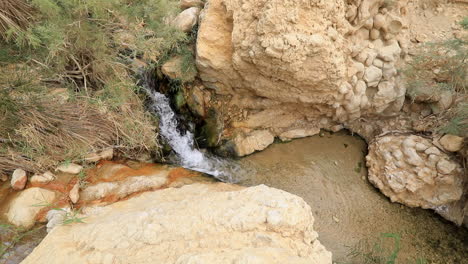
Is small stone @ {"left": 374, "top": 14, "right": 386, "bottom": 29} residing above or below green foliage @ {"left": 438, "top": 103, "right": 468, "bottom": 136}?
above

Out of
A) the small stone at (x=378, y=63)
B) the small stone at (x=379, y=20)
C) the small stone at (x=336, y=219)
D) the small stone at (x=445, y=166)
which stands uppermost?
the small stone at (x=379, y=20)

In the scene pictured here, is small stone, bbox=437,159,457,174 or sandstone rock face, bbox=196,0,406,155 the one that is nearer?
sandstone rock face, bbox=196,0,406,155

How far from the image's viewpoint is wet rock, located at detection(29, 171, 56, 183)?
109 inches

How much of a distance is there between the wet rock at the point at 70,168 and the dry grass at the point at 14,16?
1.35 meters

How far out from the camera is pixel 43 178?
9.15ft

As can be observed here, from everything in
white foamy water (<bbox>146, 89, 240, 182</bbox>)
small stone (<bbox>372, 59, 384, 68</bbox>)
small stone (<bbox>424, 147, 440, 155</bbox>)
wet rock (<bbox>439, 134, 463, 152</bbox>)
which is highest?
small stone (<bbox>372, 59, 384, 68</bbox>)

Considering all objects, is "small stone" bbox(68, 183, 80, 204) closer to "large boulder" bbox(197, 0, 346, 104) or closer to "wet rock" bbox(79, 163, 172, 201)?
"wet rock" bbox(79, 163, 172, 201)

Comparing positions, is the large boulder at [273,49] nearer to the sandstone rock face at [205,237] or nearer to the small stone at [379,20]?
the small stone at [379,20]

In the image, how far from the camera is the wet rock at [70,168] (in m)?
2.92

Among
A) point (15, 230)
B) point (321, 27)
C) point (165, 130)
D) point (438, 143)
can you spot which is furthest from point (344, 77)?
point (15, 230)

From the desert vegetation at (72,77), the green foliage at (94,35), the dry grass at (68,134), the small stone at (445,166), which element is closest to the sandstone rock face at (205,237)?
the dry grass at (68,134)

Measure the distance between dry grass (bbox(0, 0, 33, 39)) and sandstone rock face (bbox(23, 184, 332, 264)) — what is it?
1.96 meters

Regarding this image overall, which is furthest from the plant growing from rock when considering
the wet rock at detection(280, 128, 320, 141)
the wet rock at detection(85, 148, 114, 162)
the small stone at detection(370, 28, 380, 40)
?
the wet rock at detection(85, 148, 114, 162)

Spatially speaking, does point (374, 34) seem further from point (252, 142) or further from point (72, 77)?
point (72, 77)
